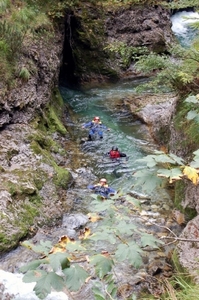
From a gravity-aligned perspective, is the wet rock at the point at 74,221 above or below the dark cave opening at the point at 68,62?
below

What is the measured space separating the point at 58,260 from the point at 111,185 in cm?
478

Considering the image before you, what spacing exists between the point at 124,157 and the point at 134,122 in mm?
2443

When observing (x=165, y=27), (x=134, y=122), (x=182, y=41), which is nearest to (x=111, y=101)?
(x=134, y=122)

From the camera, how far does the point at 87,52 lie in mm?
12914

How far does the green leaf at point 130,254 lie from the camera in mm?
1827

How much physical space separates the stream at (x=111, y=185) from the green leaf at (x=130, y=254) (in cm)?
47

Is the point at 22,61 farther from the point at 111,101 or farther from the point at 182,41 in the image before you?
the point at 182,41

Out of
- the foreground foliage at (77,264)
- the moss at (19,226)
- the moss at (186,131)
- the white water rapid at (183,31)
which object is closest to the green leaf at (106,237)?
the foreground foliage at (77,264)

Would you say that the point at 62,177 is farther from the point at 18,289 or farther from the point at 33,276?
the point at 33,276

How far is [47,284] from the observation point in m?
1.63

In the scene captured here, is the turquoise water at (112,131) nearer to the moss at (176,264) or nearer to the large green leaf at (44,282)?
the moss at (176,264)

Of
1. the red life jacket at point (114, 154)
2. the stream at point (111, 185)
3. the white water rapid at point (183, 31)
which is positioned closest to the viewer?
the stream at point (111, 185)

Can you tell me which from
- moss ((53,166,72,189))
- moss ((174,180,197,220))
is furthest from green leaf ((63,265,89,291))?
moss ((53,166,72,189))

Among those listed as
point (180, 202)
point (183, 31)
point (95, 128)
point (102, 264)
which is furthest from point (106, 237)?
point (183, 31)
